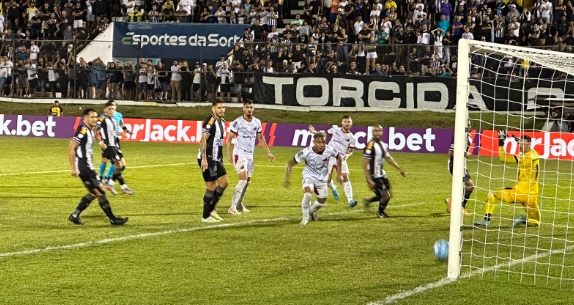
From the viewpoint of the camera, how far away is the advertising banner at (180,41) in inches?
1484

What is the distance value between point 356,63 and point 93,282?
2533cm

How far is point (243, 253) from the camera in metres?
12.6

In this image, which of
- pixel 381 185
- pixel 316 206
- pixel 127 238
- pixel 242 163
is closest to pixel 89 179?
pixel 127 238

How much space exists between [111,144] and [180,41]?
19.0 m

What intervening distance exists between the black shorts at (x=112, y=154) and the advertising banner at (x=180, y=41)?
17.7 meters

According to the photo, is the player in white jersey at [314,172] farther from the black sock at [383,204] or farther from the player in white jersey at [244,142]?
the player in white jersey at [244,142]

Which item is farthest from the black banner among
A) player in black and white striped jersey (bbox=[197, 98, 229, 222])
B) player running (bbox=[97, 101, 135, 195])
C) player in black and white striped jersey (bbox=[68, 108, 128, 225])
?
player in black and white striped jersey (bbox=[68, 108, 128, 225])

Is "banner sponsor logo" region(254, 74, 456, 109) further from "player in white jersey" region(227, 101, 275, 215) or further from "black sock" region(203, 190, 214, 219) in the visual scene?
"black sock" region(203, 190, 214, 219)

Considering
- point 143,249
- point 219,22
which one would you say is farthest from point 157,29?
point 143,249

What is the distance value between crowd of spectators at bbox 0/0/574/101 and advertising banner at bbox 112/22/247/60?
0.70 m

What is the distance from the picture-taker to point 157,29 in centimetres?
3922

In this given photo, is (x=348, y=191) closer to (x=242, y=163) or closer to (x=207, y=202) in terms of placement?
(x=242, y=163)

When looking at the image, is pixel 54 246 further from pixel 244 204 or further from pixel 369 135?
pixel 369 135

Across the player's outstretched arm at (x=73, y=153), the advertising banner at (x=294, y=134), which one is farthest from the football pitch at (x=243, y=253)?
the advertising banner at (x=294, y=134)
